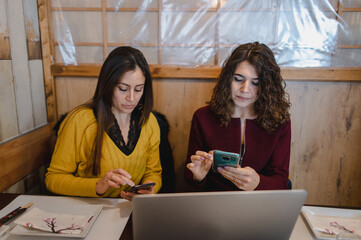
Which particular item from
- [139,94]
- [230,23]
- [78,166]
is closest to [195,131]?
[139,94]

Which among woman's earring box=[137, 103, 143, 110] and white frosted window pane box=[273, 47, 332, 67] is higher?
white frosted window pane box=[273, 47, 332, 67]

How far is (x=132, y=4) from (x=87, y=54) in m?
0.46

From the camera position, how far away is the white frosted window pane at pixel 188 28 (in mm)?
1832

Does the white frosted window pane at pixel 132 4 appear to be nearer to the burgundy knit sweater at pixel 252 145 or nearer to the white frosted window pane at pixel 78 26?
the white frosted window pane at pixel 78 26

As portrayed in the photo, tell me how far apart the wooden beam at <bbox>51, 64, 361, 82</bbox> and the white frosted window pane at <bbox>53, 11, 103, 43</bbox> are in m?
0.19

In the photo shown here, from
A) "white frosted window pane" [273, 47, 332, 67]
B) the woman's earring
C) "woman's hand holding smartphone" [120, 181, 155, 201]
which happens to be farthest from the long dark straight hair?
"white frosted window pane" [273, 47, 332, 67]

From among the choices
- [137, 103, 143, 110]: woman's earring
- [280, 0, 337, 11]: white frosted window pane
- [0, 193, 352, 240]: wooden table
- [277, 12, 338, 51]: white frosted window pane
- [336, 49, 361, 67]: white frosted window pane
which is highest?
[280, 0, 337, 11]: white frosted window pane

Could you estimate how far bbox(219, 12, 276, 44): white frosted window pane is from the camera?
5.92 ft

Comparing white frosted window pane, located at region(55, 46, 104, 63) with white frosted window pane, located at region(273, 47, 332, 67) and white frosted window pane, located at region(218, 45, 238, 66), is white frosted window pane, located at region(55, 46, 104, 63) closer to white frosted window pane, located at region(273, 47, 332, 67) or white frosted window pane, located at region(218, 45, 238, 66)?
white frosted window pane, located at region(218, 45, 238, 66)

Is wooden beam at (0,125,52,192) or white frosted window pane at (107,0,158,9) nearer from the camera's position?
wooden beam at (0,125,52,192)

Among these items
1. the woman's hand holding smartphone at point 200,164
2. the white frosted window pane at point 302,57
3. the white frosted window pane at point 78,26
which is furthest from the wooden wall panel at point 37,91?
the white frosted window pane at point 302,57

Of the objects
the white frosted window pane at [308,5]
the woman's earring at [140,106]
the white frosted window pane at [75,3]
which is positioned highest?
the white frosted window pane at [75,3]

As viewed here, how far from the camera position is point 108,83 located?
137 cm

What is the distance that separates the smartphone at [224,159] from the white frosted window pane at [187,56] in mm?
926
